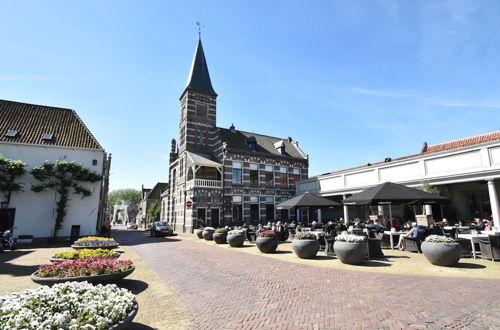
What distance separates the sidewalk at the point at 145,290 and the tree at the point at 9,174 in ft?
28.2

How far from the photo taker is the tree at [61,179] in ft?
56.4

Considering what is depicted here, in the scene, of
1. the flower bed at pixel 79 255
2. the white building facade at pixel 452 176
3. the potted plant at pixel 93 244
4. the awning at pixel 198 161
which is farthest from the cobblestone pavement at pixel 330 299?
the awning at pixel 198 161

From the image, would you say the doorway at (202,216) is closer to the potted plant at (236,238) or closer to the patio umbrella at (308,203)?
the potted plant at (236,238)

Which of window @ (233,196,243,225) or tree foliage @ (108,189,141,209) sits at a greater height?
tree foliage @ (108,189,141,209)

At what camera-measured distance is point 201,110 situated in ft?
98.1

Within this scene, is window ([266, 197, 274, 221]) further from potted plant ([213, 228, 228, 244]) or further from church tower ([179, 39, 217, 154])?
potted plant ([213, 228, 228, 244])

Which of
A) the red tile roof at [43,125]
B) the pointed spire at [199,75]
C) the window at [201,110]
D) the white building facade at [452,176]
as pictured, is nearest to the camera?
the white building facade at [452,176]

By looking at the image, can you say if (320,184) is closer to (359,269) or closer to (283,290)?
(359,269)

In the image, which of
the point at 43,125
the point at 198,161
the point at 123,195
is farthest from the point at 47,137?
the point at 123,195

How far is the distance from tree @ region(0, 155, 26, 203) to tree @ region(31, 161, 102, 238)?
0.76m

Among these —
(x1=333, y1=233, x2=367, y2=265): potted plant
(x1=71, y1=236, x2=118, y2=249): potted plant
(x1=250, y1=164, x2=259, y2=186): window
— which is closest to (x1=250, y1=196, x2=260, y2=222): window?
(x1=250, y1=164, x2=259, y2=186): window

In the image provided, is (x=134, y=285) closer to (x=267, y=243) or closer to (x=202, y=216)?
(x=267, y=243)

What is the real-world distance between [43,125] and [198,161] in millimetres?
12860

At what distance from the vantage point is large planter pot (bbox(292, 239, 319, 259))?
9578 millimetres
